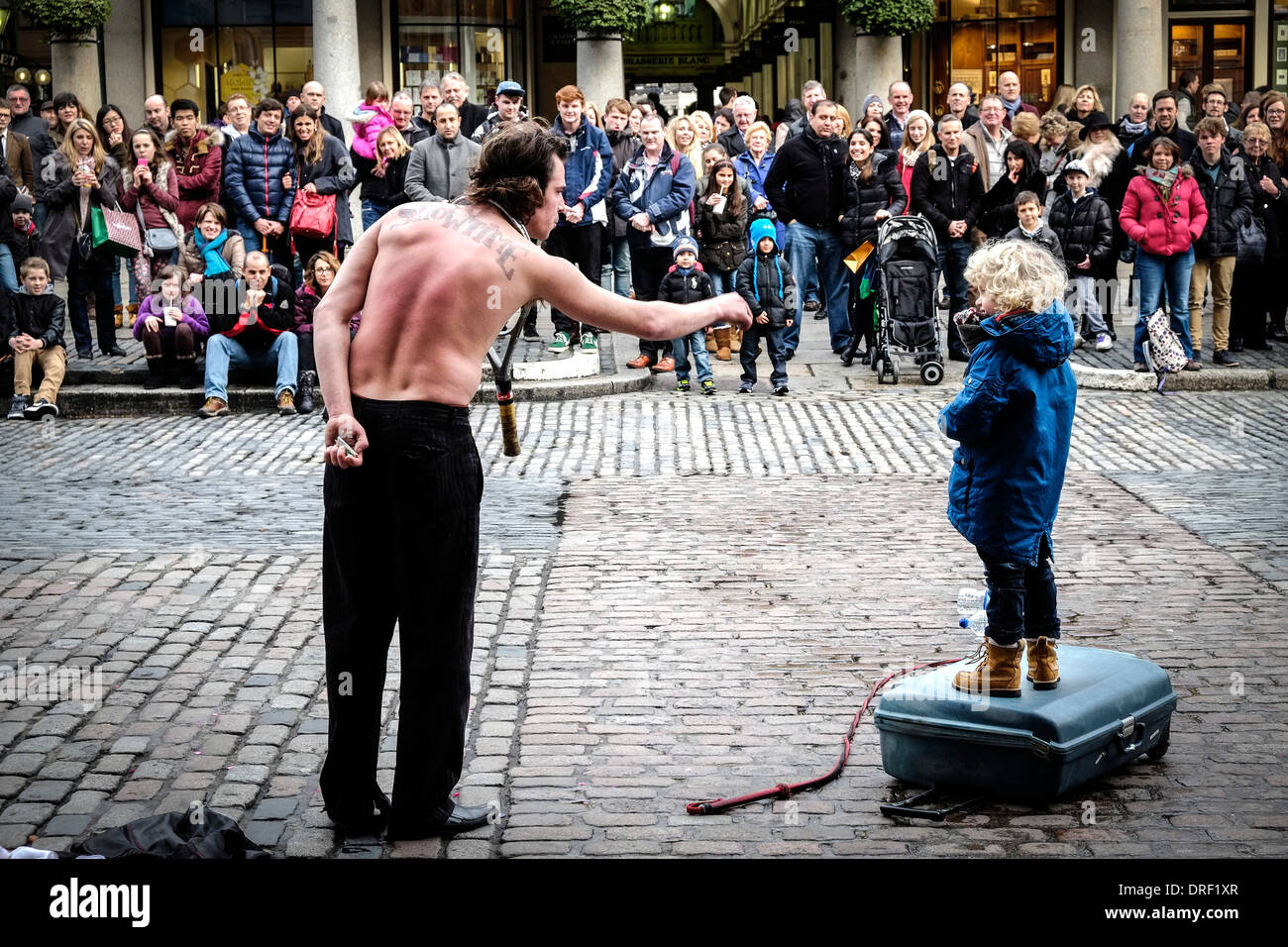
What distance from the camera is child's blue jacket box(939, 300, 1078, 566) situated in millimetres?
5387

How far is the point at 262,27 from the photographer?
2844cm

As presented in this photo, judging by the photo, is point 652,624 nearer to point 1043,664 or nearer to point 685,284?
point 1043,664

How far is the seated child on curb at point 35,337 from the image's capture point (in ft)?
43.6

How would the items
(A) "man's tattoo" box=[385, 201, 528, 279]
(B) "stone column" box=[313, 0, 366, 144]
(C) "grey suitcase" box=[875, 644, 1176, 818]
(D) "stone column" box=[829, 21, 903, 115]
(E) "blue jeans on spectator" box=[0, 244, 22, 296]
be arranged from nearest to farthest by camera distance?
(A) "man's tattoo" box=[385, 201, 528, 279] → (C) "grey suitcase" box=[875, 644, 1176, 818] → (E) "blue jeans on spectator" box=[0, 244, 22, 296] → (B) "stone column" box=[313, 0, 366, 144] → (D) "stone column" box=[829, 21, 903, 115]

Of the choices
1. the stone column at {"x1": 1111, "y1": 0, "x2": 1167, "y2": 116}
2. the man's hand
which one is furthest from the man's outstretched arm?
the stone column at {"x1": 1111, "y1": 0, "x2": 1167, "y2": 116}

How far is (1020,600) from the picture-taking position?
5375 millimetres

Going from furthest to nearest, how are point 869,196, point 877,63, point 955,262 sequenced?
1. point 877,63
2. point 955,262
3. point 869,196

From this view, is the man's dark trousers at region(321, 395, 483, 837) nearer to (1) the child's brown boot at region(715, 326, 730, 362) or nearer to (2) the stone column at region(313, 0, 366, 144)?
(1) the child's brown boot at region(715, 326, 730, 362)

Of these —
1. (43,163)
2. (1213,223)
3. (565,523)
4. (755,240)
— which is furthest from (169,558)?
(1213,223)

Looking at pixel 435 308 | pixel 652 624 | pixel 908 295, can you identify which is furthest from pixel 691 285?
pixel 435 308

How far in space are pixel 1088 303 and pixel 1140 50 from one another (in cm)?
965

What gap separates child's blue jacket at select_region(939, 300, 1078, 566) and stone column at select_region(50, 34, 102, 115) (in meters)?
20.4

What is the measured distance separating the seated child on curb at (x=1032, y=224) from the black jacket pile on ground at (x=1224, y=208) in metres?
1.24

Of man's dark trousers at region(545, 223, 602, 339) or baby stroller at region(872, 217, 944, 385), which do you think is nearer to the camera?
baby stroller at region(872, 217, 944, 385)
